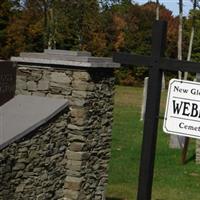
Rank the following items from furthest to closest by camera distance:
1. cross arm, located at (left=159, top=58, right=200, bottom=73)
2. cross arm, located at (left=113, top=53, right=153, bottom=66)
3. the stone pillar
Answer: the stone pillar < cross arm, located at (left=113, top=53, right=153, bottom=66) < cross arm, located at (left=159, top=58, right=200, bottom=73)

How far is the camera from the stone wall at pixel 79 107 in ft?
26.9

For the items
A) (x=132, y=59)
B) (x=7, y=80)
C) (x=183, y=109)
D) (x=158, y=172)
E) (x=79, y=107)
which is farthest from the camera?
(x=158, y=172)

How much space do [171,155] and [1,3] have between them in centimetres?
3238

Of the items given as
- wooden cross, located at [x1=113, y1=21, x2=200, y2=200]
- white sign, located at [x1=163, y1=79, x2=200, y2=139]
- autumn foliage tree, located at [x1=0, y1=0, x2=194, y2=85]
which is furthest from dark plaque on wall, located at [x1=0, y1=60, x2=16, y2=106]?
autumn foliage tree, located at [x1=0, y1=0, x2=194, y2=85]

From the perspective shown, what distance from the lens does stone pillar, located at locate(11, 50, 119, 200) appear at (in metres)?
8.16

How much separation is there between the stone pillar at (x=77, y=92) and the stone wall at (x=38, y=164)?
0.12 m

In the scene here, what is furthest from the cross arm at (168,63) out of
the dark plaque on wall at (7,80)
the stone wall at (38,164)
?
the dark plaque on wall at (7,80)

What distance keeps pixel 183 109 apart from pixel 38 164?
9.78ft

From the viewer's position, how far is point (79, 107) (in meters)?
8.20

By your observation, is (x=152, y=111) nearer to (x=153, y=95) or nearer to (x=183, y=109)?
(x=153, y=95)

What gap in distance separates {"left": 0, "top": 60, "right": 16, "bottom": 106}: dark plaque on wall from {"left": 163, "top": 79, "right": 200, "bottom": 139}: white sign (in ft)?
10.7

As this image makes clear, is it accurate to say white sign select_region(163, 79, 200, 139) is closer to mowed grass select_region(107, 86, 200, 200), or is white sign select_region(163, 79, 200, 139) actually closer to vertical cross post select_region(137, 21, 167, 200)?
vertical cross post select_region(137, 21, 167, 200)

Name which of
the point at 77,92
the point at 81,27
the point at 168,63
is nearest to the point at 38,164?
the point at 77,92

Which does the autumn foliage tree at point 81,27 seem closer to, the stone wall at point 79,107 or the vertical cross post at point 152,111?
the stone wall at point 79,107
